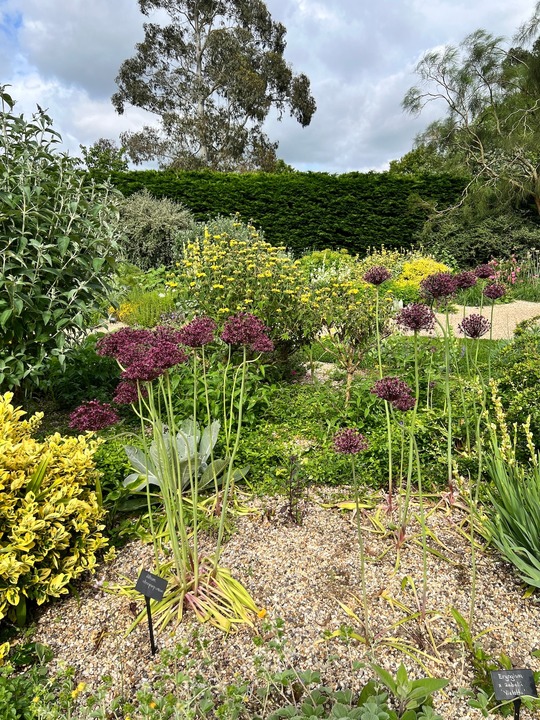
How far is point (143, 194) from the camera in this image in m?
12.1

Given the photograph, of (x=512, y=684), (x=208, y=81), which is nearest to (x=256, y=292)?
(x=512, y=684)

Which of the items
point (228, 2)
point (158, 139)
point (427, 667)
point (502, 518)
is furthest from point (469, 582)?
point (228, 2)

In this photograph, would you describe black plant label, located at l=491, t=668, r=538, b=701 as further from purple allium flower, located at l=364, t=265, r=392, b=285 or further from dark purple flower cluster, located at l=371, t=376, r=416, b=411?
purple allium flower, located at l=364, t=265, r=392, b=285

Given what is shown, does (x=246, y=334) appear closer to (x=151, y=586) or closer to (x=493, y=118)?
(x=151, y=586)

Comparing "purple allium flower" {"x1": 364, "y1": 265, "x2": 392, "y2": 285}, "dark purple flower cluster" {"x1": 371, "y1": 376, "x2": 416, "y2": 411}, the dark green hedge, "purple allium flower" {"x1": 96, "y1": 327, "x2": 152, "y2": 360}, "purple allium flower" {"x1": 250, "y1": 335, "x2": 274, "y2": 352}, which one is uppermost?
the dark green hedge

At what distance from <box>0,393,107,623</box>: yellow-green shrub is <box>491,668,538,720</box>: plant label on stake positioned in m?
1.57

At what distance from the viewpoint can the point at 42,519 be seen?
1.95 meters

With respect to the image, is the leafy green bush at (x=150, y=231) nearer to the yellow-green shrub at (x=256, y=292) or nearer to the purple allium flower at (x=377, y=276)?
the yellow-green shrub at (x=256, y=292)

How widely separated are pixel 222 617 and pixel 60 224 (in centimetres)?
→ 270

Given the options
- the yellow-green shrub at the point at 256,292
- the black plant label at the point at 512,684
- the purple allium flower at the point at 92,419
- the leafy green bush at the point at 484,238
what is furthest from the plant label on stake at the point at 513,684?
the leafy green bush at the point at 484,238

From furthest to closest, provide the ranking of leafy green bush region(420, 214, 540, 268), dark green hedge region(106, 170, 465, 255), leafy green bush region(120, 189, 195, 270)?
dark green hedge region(106, 170, 465, 255) → leafy green bush region(420, 214, 540, 268) → leafy green bush region(120, 189, 195, 270)

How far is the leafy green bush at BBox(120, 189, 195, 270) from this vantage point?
10.6 metres

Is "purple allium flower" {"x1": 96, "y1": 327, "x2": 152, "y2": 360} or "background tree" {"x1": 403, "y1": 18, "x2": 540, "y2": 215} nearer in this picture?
"purple allium flower" {"x1": 96, "y1": 327, "x2": 152, "y2": 360}

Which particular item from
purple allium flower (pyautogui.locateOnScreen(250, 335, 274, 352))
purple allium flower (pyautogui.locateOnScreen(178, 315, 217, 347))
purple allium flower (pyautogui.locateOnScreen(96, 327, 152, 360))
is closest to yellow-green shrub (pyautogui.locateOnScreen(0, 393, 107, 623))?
purple allium flower (pyautogui.locateOnScreen(96, 327, 152, 360))
